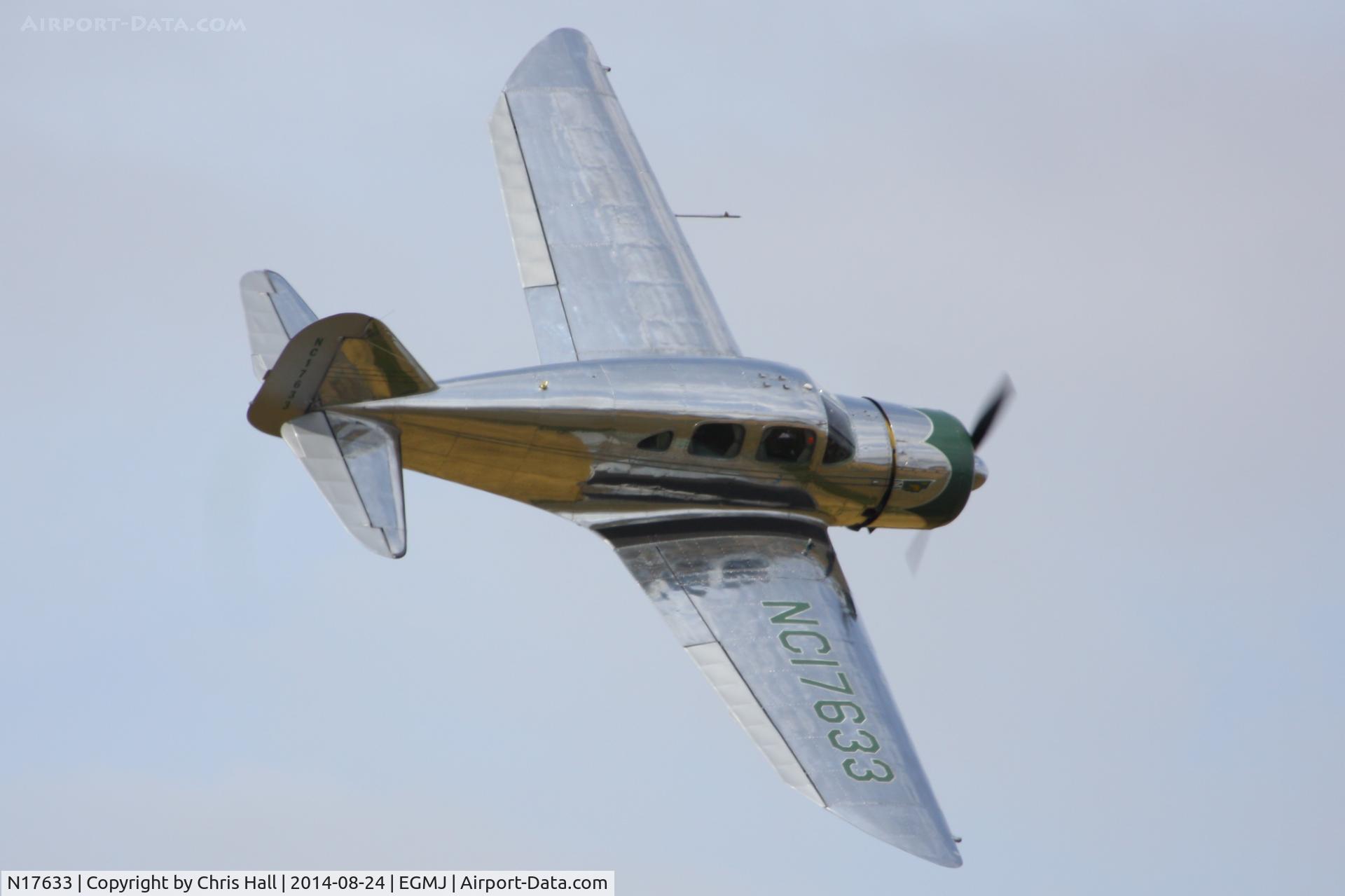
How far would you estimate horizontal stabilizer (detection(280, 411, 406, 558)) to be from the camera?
21.1m

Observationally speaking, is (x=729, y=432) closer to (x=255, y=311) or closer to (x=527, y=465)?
(x=527, y=465)

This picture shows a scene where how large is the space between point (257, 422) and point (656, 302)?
523cm

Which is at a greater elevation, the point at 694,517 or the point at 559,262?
the point at 559,262

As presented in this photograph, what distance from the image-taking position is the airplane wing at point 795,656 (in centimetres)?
2100

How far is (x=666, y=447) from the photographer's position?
23.5m

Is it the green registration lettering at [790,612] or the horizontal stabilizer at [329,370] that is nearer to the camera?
the horizontal stabilizer at [329,370]

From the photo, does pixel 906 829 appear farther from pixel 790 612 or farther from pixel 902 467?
pixel 902 467

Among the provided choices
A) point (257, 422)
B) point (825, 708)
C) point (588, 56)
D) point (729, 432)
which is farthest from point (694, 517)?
point (588, 56)

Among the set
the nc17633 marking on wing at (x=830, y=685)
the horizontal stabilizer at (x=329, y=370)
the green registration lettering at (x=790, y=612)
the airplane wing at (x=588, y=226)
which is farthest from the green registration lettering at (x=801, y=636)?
the horizontal stabilizer at (x=329, y=370)

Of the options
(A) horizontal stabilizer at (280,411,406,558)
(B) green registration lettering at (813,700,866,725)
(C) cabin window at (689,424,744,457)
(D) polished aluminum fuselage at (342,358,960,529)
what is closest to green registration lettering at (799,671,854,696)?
(B) green registration lettering at (813,700,866,725)

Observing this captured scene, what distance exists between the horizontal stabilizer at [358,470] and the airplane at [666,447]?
0.8 inches

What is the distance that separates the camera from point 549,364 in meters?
23.8

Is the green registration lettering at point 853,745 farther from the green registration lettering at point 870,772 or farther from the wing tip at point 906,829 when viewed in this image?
the wing tip at point 906,829

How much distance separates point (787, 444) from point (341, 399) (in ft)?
15.4
